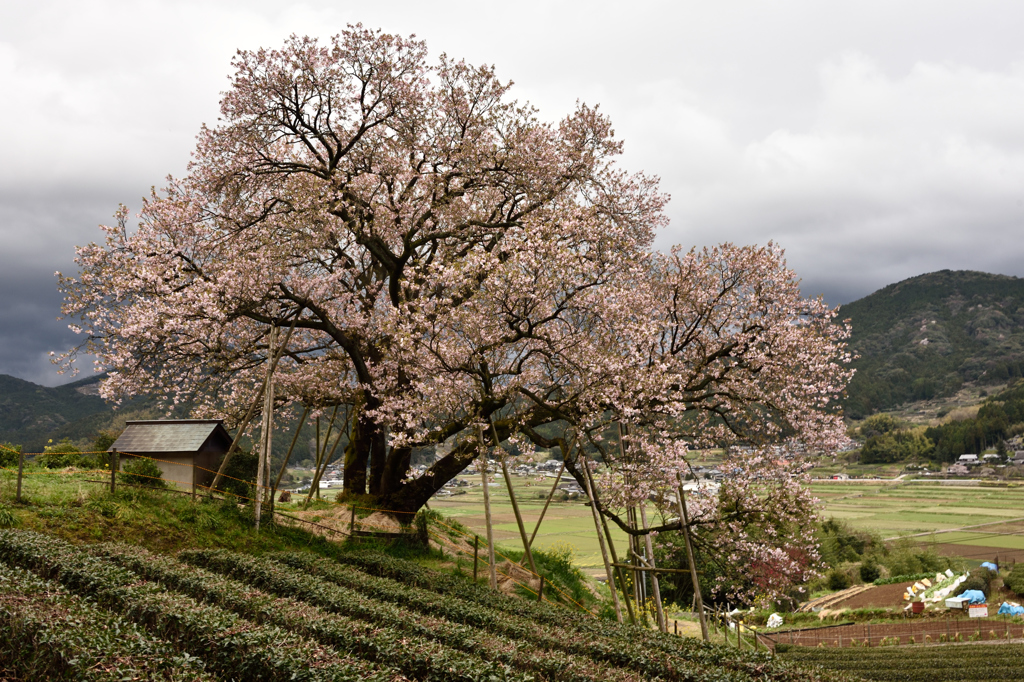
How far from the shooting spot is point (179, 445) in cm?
2103

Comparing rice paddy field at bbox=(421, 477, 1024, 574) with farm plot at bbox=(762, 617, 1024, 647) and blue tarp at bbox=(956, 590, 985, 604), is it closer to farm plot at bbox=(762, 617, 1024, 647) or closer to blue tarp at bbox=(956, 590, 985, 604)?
blue tarp at bbox=(956, 590, 985, 604)

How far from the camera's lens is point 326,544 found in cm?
1905

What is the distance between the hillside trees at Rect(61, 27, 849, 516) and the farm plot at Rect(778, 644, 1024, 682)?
11857 millimetres

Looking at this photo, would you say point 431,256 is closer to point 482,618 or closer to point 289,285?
point 289,285

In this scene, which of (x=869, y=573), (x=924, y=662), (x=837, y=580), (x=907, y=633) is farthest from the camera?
(x=869, y=573)

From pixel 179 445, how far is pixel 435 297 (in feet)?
32.1

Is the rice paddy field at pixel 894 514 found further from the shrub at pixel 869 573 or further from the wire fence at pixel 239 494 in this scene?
the wire fence at pixel 239 494

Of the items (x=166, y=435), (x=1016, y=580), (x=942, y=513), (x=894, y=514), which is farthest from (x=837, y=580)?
(x=166, y=435)

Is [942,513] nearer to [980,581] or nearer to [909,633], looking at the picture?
[980,581]

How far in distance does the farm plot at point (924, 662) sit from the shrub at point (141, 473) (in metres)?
22.1

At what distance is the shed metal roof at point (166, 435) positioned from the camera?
68.8ft

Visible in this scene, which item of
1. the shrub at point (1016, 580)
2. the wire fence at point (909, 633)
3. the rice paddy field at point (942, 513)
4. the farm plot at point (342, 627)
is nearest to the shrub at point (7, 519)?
the farm plot at point (342, 627)

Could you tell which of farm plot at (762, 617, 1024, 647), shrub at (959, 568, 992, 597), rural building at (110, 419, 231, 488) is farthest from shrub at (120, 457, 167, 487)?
shrub at (959, 568, 992, 597)

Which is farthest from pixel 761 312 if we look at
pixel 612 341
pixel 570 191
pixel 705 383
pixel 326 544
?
pixel 326 544
